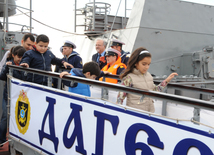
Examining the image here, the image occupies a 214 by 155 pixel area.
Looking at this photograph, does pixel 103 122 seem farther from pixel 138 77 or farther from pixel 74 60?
pixel 74 60

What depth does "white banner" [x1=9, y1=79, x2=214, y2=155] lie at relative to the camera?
1.54m

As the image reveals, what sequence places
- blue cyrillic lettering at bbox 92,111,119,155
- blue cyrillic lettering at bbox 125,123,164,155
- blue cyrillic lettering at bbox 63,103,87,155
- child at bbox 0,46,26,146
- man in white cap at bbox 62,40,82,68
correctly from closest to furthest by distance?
blue cyrillic lettering at bbox 125,123,164,155 < blue cyrillic lettering at bbox 92,111,119,155 < blue cyrillic lettering at bbox 63,103,87,155 < child at bbox 0,46,26,146 < man in white cap at bbox 62,40,82,68

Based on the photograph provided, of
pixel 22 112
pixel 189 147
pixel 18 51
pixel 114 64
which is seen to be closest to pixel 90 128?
pixel 189 147

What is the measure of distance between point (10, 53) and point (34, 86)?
1251 millimetres

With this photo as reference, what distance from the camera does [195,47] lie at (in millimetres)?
8672

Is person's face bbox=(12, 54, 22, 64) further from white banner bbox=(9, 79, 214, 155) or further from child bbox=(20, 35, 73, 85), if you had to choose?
white banner bbox=(9, 79, 214, 155)

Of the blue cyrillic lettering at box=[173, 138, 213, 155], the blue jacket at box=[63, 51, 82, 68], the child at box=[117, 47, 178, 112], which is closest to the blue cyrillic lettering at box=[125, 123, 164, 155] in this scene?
the blue cyrillic lettering at box=[173, 138, 213, 155]

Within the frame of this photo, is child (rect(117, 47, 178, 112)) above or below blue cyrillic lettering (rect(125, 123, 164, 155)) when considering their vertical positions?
above

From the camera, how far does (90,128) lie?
7.25 ft

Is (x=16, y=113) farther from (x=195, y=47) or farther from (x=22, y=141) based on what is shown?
(x=195, y=47)

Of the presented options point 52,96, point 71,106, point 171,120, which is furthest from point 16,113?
point 171,120

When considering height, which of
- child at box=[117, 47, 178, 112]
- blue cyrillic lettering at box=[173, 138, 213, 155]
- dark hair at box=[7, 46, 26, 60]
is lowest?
blue cyrillic lettering at box=[173, 138, 213, 155]

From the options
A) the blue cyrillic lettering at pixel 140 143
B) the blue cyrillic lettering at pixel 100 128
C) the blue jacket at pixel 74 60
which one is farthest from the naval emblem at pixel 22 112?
the blue cyrillic lettering at pixel 140 143

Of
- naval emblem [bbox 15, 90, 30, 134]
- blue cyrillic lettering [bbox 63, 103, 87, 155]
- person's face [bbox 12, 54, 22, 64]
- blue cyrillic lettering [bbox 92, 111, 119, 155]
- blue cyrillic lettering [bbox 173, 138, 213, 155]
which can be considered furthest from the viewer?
person's face [bbox 12, 54, 22, 64]
